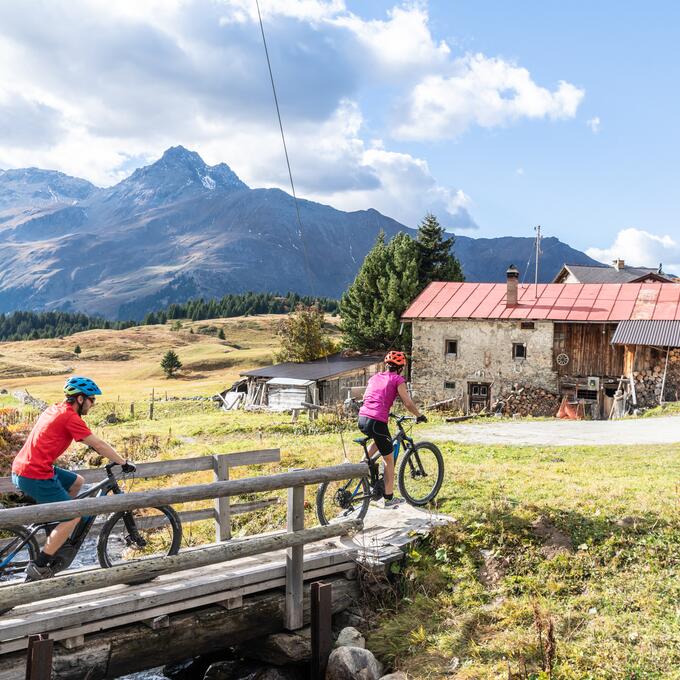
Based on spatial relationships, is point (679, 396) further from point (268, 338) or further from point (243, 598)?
point (268, 338)

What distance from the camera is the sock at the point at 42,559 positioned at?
7.36 metres

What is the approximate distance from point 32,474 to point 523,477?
→ 901 cm

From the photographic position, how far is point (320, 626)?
26.7 feet

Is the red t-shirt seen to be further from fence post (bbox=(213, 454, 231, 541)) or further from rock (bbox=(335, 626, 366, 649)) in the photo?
rock (bbox=(335, 626, 366, 649))

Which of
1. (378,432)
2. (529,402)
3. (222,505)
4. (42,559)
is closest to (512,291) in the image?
(529,402)

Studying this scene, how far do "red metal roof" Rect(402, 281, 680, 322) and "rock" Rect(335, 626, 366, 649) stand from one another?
32.4m

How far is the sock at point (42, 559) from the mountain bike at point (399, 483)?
4.01m

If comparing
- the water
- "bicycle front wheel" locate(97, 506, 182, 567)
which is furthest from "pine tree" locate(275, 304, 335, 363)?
"bicycle front wheel" locate(97, 506, 182, 567)

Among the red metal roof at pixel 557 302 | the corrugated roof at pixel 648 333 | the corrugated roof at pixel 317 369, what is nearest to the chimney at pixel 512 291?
the red metal roof at pixel 557 302

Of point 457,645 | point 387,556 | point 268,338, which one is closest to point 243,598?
point 387,556

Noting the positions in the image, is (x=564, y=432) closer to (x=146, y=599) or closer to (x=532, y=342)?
(x=532, y=342)

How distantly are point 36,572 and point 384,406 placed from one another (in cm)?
513

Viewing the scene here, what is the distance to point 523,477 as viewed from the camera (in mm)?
12648

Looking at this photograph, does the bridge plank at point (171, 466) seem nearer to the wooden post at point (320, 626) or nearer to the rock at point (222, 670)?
the wooden post at point (320, 626)
